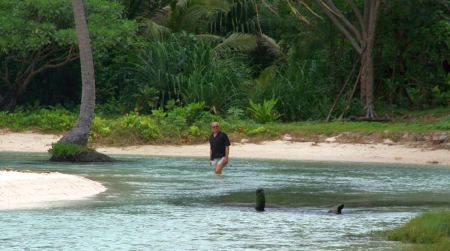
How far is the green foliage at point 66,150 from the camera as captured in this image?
30.3m

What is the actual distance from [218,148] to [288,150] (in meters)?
7.11

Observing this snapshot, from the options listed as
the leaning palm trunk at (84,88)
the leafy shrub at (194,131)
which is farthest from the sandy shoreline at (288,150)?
the leaning palm trunk at (84,88)

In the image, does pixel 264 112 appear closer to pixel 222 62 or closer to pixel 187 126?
pixel 187 126

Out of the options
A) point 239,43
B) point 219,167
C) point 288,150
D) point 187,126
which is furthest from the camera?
point 239,43

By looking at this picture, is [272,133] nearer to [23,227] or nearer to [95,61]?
[95,61]

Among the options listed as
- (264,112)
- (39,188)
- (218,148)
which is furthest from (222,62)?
(39,188)

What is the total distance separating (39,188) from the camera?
21.6 m

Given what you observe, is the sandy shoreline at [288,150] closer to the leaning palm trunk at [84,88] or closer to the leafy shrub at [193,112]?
the leafy shrub at [193,112]

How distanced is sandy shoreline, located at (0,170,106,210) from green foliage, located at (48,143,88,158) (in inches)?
271

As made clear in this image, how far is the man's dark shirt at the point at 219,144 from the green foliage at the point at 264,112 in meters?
10.5

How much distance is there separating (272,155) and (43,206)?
14.0m

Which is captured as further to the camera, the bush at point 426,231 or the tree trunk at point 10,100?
the tree trunk at point 10,100

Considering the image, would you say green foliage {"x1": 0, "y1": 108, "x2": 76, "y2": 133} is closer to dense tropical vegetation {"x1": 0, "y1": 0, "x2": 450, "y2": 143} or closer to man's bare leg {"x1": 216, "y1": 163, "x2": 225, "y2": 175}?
dense tropical vegetation {"x1": 0, "y1": 0, "x2": 450, "y2": 143}

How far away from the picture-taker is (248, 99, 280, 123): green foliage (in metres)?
37.1
